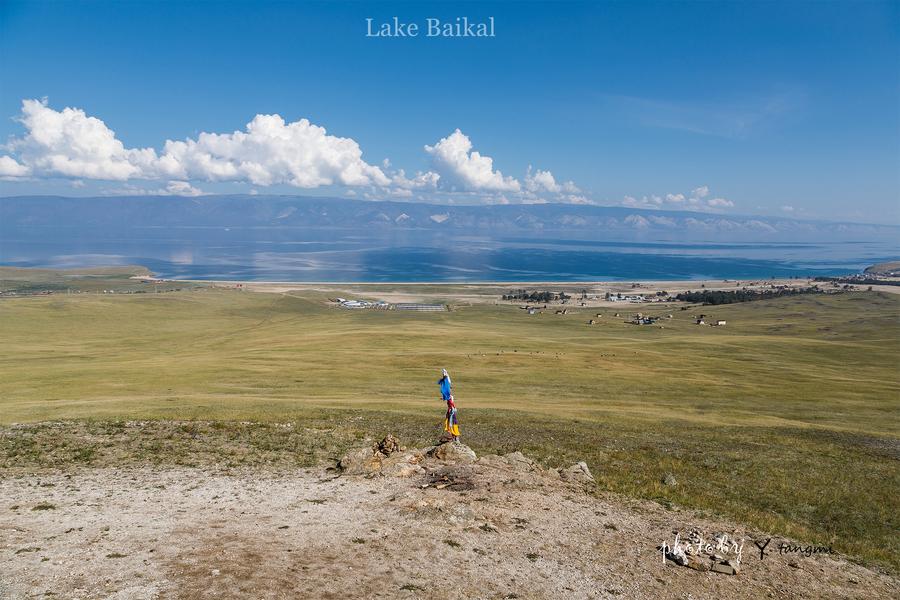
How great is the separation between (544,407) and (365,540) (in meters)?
28.2

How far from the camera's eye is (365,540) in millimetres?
15578

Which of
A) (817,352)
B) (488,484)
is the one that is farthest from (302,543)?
(817,352)

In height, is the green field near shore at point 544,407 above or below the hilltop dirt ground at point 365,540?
below

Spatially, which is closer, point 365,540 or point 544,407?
point 365,540

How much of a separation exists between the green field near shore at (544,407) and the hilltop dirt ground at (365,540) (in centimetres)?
296

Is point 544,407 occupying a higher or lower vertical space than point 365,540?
lower

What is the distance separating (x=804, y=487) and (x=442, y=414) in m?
20.0

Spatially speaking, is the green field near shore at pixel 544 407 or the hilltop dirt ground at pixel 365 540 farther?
the green field near shore at pixel 544 407

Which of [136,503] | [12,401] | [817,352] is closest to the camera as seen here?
[136,503]

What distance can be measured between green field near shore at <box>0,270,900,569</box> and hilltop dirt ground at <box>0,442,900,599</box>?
296 centimetres

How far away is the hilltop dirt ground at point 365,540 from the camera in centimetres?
1320

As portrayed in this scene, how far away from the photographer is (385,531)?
16234 millimetres

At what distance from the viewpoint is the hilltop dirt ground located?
13195mm

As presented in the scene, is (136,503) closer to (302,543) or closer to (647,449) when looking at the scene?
(302,543)
